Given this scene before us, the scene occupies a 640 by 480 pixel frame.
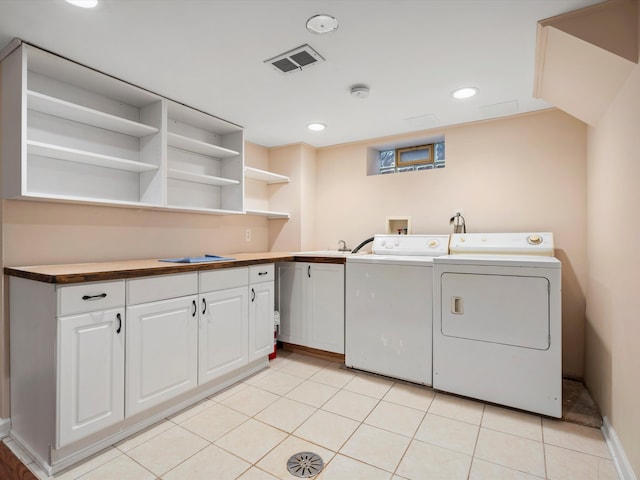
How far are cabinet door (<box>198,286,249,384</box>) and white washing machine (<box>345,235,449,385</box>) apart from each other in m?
0.89

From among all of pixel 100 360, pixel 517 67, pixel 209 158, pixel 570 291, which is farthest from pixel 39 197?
pixel 570 291

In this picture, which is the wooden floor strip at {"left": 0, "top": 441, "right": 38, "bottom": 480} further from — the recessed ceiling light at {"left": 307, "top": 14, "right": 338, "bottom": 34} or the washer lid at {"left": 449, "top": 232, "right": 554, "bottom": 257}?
the washer lid at {"left": 449, "top": 232, "right": 554, "bottom": 257}

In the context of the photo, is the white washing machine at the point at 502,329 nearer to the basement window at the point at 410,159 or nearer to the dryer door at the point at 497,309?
the dryer door at the point at 497,309

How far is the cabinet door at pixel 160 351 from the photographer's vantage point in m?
1.90

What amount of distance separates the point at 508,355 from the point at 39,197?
295 cm

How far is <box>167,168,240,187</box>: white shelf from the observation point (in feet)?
8.74

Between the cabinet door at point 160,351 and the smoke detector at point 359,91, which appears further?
the smoke detector at point 359,91

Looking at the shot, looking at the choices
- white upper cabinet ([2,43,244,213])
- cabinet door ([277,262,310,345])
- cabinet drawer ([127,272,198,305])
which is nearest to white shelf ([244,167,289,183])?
white upper cabinet ([2,43,244,213])

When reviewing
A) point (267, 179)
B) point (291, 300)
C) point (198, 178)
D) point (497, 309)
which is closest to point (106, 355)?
point (198, 178)

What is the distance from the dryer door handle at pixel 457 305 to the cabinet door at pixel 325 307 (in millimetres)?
935

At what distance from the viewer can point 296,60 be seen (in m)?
1.97

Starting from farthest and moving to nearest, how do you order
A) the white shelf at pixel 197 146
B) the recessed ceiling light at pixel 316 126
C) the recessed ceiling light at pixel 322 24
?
the recessed ceiling light at pixel 316 126, the white shelf at pixel 197 146, the recessed ceiling light at pixel 322 24

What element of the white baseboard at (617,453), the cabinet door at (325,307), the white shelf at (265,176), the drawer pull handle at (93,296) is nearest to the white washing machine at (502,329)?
the white baseboard at (617,453)

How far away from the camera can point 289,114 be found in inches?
112
